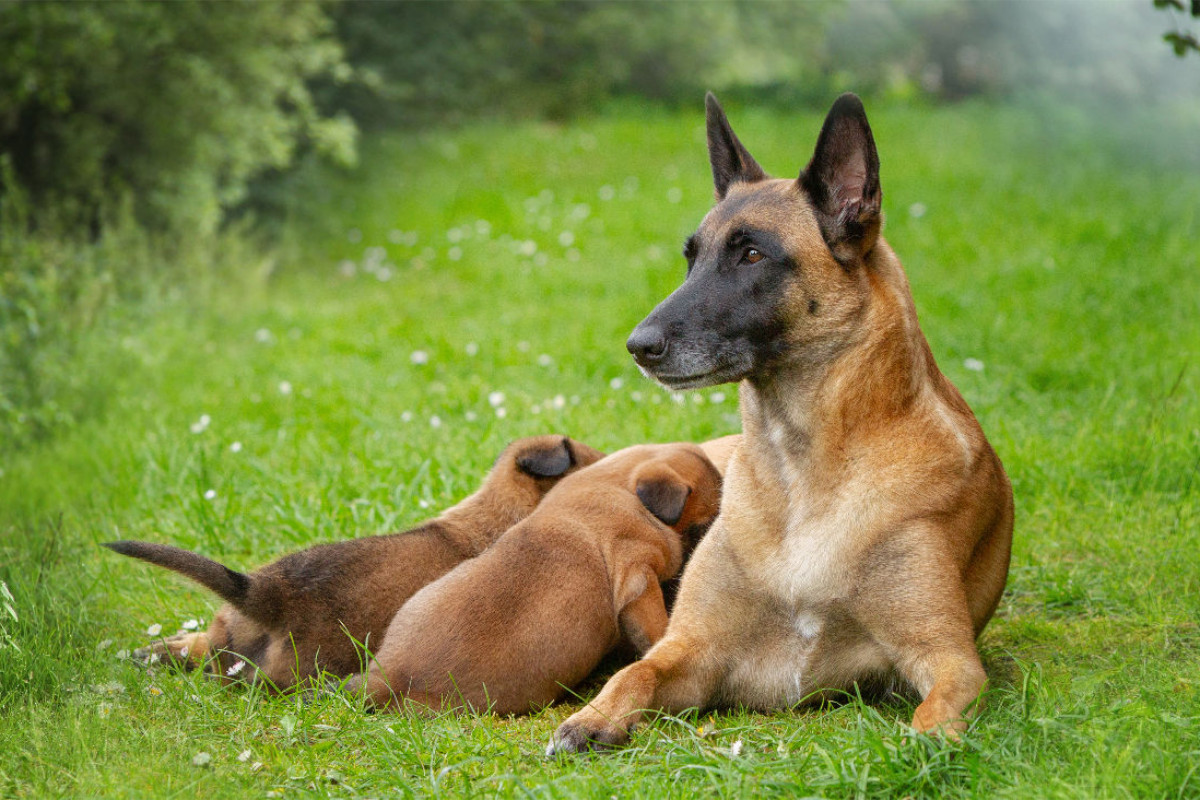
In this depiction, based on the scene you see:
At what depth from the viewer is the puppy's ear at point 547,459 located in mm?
4676

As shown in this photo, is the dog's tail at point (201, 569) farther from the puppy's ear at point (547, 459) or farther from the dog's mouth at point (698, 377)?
the dog's mouth at point (698, 377)

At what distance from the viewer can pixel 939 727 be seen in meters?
3.14

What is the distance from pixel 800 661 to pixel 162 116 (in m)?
9.13

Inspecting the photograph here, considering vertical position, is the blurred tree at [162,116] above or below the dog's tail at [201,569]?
above

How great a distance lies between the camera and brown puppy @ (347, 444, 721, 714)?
12.0 feet

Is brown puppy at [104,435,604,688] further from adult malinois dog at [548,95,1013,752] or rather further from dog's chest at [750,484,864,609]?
dog's chest at [750,484,864,609]

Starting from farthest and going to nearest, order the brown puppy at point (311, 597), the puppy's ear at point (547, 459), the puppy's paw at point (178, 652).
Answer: the puppy's ear at point (547, 459) → the puppy's paw at point (178, 652) → the brown puppy at point (311, 597)

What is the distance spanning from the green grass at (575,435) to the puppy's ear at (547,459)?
982 mm

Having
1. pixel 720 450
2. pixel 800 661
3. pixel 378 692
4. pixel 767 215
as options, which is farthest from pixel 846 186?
pixel 378 692

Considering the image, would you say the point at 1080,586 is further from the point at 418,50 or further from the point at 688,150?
the point at 418,50

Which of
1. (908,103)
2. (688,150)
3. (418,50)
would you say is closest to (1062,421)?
(688,150)

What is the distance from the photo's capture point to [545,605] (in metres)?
3.82

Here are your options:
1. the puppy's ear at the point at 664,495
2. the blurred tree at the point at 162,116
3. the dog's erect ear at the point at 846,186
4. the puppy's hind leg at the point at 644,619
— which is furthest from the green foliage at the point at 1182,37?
the blurred tree at the point at 162,116

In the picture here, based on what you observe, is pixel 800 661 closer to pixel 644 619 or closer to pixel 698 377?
pixel 644 619
